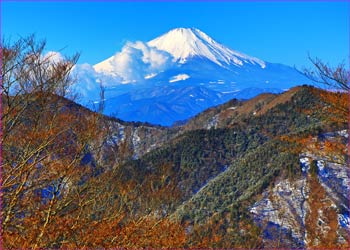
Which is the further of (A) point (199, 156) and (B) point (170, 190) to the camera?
(A) point (199, 156)

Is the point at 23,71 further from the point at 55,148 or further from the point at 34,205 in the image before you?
the point at 34,205

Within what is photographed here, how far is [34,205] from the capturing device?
1175cm

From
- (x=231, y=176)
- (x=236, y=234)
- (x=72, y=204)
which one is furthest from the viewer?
(x=231, y=176)

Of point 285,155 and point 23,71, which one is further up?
point 285,155

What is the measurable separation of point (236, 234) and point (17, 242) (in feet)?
158

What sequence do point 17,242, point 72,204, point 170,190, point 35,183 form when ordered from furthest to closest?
point 170,190, point 72,204, point 35,183, point 17,242

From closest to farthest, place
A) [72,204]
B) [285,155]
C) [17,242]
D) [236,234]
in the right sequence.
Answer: [17,242]
[72,204]
[236,234]
[285,155]

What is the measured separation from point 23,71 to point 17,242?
467cm

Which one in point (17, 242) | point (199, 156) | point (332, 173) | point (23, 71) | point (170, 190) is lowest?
point (17, 242)

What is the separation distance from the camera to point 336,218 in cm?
4900

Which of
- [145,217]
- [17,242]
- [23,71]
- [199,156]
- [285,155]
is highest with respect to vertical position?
[199,156]

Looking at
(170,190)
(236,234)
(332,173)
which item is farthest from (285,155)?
(170,190)

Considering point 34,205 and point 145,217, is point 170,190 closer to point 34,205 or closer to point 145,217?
point 145,217

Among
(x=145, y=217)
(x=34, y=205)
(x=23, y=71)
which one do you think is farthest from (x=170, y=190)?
(x=23, y=71)
